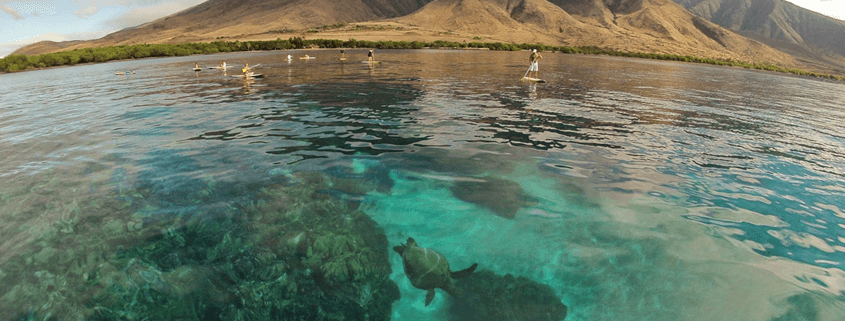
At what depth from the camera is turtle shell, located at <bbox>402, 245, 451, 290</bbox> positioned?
24.1ft

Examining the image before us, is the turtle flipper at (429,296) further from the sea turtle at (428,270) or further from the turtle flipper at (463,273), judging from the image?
the turtle flipper at (463,273)

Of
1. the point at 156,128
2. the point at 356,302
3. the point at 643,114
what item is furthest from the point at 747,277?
the point at 156,128

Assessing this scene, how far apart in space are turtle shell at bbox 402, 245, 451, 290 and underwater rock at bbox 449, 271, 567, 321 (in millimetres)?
380

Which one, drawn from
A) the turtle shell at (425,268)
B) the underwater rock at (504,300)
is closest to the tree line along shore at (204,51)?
the turtle shell at (425,268)

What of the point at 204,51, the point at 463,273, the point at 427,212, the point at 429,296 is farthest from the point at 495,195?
the point at 204,51

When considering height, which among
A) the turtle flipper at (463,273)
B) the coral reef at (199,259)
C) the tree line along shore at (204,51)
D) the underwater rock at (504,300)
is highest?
the tree line along shore at (204,51)

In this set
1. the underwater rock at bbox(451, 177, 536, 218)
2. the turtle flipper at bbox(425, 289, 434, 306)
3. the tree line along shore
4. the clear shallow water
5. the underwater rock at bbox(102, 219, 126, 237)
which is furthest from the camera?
the tree line along shore

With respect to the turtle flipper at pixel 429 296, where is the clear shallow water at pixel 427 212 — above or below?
above

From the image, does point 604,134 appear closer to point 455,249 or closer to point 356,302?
point 455,249

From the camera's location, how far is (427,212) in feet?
31.8

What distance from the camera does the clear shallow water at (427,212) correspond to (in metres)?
6.83

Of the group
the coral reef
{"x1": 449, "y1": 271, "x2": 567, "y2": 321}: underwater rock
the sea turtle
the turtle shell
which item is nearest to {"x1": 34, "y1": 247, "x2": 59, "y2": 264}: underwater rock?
the coral reef

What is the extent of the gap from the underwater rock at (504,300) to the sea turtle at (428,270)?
0.20m

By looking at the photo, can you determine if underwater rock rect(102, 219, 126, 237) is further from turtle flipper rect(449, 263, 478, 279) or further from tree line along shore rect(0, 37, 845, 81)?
tree line along shore rect(0, 37, 845, 81)
